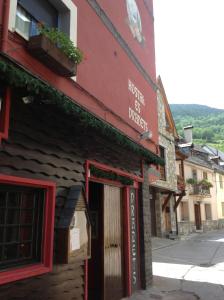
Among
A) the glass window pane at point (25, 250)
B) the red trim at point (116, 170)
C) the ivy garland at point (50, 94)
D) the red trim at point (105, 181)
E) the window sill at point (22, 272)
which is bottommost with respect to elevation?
the window sill at point (22, 272)

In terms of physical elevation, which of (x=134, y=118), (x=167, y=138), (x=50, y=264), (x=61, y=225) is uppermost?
(x=167, y=138)

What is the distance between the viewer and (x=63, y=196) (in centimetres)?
549

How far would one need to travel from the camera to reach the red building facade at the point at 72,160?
448cm

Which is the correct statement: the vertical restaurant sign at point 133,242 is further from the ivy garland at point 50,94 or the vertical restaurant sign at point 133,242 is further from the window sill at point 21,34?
the window sill at point 21,34

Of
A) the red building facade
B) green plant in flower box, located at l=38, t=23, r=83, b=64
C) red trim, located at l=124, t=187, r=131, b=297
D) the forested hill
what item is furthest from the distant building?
the forested hill

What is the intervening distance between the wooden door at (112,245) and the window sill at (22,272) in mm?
2469

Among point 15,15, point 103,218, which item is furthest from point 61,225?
point 15,15

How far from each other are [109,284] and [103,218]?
1.43m

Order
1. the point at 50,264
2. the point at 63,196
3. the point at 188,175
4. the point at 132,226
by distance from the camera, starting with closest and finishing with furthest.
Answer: the point at 50,264
the point at 63,196
the point at 132,226
the point at 188,175

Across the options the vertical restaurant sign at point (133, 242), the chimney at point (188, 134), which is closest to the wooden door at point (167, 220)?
the chimney at point (188, 134)

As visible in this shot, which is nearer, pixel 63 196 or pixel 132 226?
pixel 63 196

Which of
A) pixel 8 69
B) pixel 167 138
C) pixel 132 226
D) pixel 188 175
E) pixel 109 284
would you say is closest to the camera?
→ pixel 8 69

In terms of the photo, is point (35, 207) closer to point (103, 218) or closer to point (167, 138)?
point (103, 218)

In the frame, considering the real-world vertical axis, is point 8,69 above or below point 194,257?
above
